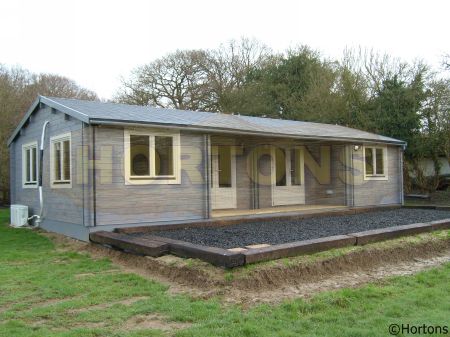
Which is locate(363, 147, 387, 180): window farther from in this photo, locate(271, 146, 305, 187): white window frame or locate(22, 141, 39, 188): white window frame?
locate(22, 141, 39, 188): white window frame

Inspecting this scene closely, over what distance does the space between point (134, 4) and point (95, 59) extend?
10.2m

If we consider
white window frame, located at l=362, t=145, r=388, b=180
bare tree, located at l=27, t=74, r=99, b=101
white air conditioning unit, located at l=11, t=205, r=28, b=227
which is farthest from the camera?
bare tree, located at l=27, t=74, r=99, b=101

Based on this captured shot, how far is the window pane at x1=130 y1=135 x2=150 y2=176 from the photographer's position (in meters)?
9.05

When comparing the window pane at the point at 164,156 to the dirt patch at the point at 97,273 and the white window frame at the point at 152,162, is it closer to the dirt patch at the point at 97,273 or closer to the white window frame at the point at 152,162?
the white window frame at the point at 152,162

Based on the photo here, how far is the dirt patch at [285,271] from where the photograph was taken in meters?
5.12

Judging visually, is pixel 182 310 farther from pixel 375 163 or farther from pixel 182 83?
pixel 182 83

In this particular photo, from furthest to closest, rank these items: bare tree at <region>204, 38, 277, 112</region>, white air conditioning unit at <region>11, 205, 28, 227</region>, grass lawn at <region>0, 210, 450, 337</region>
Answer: bare tree at <region>204, 38, 277, 112</region> → white air conditioning unit at <region>11, 205, 28, 227</region> → grass lawn at <region>0, 210, 450, 337</region>

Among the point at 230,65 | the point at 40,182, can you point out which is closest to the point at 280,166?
the point at 40,182

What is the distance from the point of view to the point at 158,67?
2581cm

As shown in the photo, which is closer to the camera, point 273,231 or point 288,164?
point 273,231

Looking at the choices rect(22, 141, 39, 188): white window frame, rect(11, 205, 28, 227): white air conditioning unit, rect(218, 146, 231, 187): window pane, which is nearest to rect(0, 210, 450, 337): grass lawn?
rect(22, 141, 39, 188): white window frame

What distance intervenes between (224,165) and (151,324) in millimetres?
8851

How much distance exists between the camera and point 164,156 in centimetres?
948

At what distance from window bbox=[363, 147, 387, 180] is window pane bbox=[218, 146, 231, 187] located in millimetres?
4679
